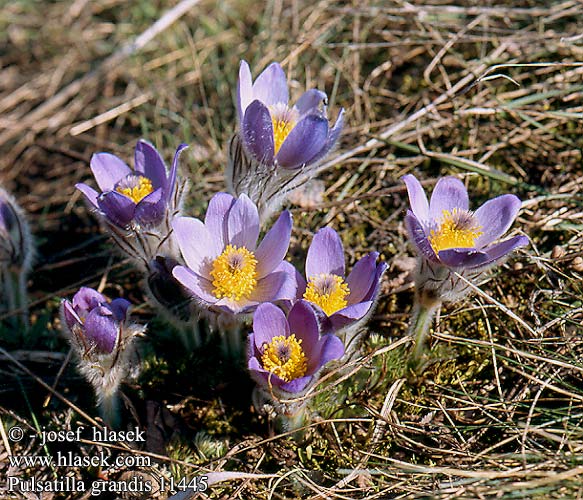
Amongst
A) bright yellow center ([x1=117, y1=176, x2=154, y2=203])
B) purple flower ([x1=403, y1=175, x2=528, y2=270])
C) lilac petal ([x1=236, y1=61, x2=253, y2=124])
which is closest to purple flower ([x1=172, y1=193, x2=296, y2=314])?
bright yellow center ([x1=117, y1=176, x2=154, y2=203])

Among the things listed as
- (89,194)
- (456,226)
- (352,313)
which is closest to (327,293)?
(352,313)

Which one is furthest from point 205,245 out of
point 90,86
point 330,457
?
point 90,86

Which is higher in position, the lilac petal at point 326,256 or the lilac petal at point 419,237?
the lilac petal at point 419,237

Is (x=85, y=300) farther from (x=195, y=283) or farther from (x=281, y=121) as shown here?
(x=281, y=121)

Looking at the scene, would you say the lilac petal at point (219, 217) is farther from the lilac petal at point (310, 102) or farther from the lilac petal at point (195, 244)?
the lilac petal at point (310, 102)

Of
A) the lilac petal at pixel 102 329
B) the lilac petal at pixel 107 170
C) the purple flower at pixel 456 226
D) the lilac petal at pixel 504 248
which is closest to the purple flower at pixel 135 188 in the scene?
the lilac petal at pixel 107 170

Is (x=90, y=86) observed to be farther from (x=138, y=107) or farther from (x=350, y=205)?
(x=350, y=205)

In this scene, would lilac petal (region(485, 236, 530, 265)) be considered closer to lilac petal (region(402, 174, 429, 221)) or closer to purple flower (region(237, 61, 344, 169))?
lilac petal (region(402, 174, 429, 221))
